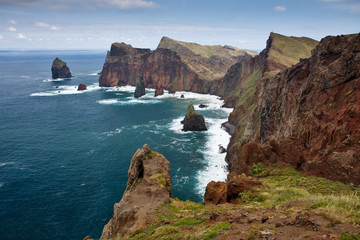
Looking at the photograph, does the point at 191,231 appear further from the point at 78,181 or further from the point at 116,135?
the point at 116,135

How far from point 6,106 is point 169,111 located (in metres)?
84.2

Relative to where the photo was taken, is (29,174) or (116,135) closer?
(29,174)

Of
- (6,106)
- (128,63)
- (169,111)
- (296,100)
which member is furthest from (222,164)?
(128,63)

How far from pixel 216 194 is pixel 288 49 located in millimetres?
111481

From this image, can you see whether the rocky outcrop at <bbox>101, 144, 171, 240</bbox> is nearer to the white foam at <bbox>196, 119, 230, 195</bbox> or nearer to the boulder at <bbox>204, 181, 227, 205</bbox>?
the boulder at <bbox>204, 181, 227, 205</bbox>

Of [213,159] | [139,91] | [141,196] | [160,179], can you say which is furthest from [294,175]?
[139,91]

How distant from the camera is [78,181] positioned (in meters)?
58.1

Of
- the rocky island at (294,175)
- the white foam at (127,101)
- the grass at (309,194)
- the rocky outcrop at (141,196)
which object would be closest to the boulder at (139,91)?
the white foam at (127,101)

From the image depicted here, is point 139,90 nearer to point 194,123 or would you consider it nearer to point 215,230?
point 194,123

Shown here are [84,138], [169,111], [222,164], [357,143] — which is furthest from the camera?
[169,111]

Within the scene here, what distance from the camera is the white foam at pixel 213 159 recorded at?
195 ft

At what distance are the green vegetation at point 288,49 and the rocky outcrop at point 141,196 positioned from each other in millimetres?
83435

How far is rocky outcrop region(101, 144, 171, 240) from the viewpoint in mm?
22091

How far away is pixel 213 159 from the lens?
70.6 metres
